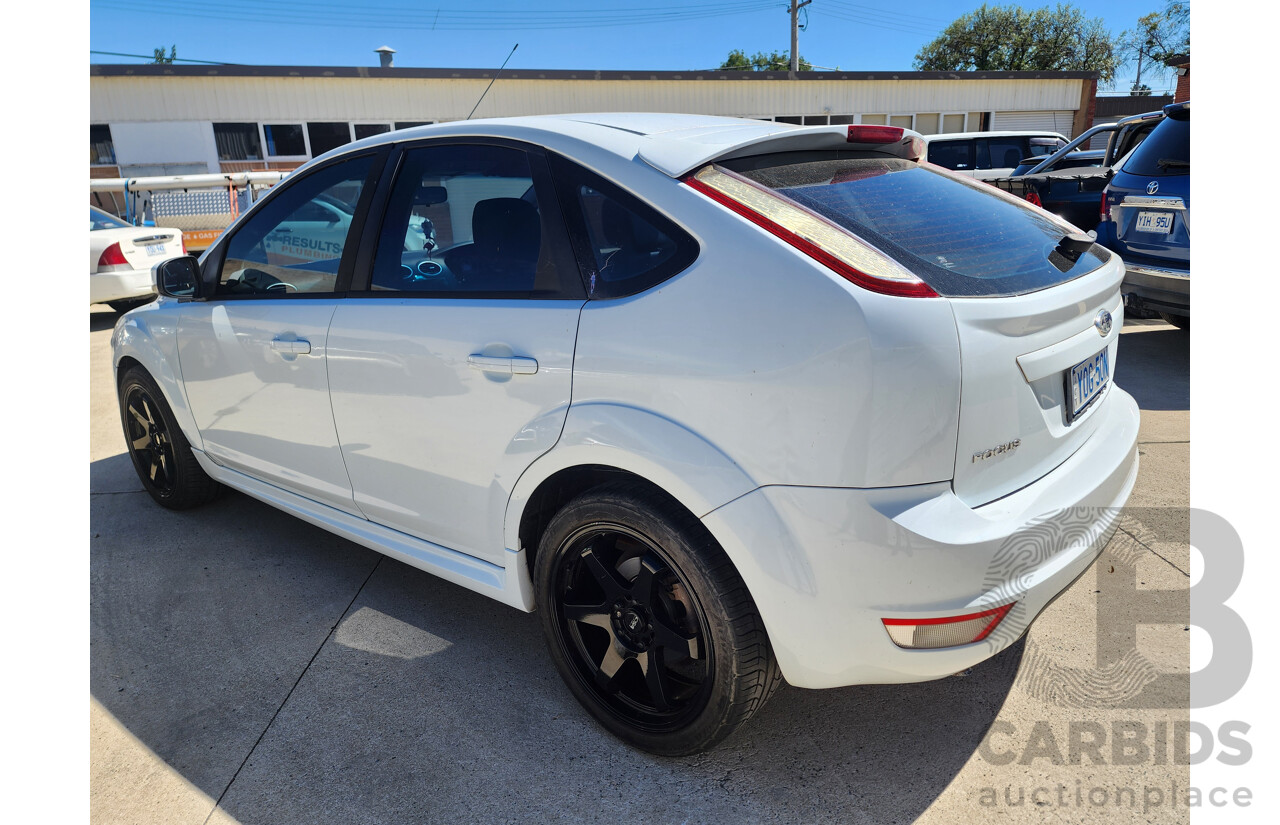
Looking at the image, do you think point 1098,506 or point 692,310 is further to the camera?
point 1098,506

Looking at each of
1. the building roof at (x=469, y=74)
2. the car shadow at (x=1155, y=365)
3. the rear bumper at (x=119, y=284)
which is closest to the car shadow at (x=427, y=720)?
the car shadow at (x=1155, y=365)

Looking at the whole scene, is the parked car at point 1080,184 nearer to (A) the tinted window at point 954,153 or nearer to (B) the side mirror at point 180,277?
(A) the tinted window at point 954,153

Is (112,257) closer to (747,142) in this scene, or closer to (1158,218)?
(747,142)

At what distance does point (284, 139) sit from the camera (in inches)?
853

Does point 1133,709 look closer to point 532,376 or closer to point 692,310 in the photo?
point 692,310

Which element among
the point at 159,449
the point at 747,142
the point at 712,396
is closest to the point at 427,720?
the point at 712,396

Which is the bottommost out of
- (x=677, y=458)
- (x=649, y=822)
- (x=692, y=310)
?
(x=649, y=822)

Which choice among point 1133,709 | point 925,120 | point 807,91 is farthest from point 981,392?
point 925,120

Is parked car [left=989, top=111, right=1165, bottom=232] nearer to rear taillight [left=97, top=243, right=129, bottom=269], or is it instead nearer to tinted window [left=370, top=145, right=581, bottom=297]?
tinted window [left=370, top=145, right=581, bottom=297]

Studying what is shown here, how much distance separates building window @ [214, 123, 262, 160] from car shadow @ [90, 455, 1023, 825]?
21.4 m

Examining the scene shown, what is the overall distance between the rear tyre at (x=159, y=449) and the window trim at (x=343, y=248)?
0.78 metres

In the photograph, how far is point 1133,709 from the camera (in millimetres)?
2328

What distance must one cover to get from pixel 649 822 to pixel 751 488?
3.03ft

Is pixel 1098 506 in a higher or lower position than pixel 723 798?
higher
